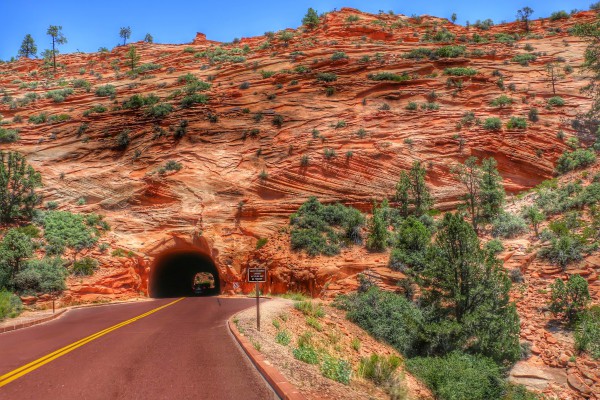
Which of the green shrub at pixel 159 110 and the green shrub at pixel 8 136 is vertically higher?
the green shrub at pixel 159 110

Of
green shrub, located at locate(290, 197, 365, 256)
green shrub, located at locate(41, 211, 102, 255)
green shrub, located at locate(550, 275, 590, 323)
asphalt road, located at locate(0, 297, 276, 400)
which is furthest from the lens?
green shrub, located at locate(41, 211, 102, 255)

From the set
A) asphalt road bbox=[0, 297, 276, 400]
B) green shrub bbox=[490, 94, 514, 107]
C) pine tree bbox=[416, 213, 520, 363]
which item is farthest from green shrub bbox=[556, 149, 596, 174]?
asphalt road bbox=[0, 297, 276, 400]

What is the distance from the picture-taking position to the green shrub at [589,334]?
40.7ft

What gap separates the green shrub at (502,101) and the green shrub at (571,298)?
18.5m

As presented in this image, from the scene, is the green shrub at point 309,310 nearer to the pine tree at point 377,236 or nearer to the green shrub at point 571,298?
the pine tree at point 377,236

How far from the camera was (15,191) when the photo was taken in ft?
81.3

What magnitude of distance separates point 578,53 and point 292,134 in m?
29.1

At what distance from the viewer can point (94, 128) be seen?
3142 centimetres

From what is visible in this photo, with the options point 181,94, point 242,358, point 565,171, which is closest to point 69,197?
point 181,94

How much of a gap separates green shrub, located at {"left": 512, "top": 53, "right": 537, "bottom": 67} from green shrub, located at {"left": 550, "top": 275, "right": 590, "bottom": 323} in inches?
1062

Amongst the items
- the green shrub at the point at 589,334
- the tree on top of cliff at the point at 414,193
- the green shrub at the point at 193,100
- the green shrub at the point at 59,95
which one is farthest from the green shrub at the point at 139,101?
the green shrub at the point at 589,334

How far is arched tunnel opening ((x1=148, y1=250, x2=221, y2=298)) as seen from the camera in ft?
86.6

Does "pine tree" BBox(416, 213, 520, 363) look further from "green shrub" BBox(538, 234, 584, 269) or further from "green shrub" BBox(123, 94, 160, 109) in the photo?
"green shrub" BBox(123, 94, 160, 109)

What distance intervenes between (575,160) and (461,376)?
64.1 feet
